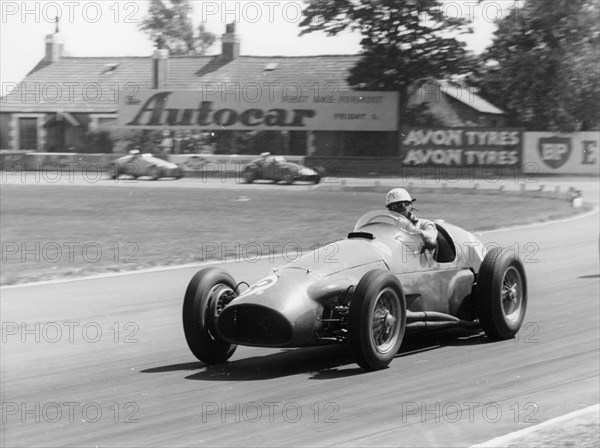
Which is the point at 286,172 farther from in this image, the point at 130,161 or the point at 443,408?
the point at 443,408

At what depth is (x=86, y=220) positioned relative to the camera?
21.9m

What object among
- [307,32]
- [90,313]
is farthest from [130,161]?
[90,313]

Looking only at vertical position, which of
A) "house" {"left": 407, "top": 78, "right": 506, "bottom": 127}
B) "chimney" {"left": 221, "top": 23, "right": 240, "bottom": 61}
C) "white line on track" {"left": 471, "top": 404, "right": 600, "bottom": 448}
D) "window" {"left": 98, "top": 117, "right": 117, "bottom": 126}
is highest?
"chimney" {"left": 221, "top": 23, "right": 240, "bottom": 61}

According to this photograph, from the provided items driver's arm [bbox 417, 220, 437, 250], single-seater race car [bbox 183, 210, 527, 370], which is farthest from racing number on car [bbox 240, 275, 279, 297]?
driver's arm [bbox 417, 220, 437, 250]

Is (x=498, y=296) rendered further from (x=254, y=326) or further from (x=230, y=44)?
(x=230, y=44)

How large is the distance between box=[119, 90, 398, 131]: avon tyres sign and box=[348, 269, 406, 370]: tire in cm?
3006

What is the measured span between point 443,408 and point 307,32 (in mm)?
30871

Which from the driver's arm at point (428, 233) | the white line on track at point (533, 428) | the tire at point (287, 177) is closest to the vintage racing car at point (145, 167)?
the tire at point (287, 177)

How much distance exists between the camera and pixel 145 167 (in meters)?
34.8

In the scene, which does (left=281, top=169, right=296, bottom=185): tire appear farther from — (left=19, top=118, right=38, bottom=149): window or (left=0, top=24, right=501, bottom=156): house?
(left=19, top=118, right=38, bottom=149): window

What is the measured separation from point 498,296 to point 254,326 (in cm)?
244

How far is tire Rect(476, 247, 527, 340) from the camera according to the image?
8516 millimetres

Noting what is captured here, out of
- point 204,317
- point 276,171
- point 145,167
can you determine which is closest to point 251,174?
point 276,171

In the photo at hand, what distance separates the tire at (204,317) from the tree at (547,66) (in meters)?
30.1
